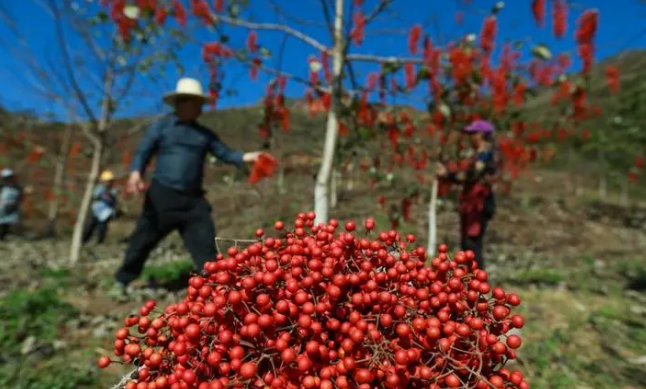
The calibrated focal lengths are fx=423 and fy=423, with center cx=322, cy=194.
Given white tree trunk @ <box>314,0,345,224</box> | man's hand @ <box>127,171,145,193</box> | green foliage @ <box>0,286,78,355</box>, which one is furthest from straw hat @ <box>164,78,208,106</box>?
green foliage @ <box>0,286,78,355</box>

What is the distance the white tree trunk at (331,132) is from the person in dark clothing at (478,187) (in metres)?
1.69

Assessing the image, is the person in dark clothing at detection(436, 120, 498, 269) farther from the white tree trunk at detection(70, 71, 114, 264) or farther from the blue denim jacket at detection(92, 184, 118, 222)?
the blue denim jacket at detection(92, 184, 118, 222)

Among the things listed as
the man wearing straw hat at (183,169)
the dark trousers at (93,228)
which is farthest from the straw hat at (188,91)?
the dark trousers at (93,228)

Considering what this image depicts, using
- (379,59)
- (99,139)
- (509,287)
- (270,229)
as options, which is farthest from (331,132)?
(99,139)

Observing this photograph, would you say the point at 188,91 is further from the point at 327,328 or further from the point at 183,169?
the point at 327,328

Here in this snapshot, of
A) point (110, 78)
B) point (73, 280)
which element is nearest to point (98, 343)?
point (73, 280)

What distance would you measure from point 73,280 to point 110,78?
3925mm

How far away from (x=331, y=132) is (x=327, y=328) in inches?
121

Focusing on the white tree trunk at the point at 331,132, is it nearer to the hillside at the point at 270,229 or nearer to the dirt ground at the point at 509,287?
the dirt ground at the point at 509,287

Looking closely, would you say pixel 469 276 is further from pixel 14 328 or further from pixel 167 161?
pixel 14 328

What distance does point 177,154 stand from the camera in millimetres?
4602

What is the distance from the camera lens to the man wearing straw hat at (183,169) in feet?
15.1

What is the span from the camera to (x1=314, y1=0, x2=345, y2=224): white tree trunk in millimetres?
4145

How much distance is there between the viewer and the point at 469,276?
5.20 feet
